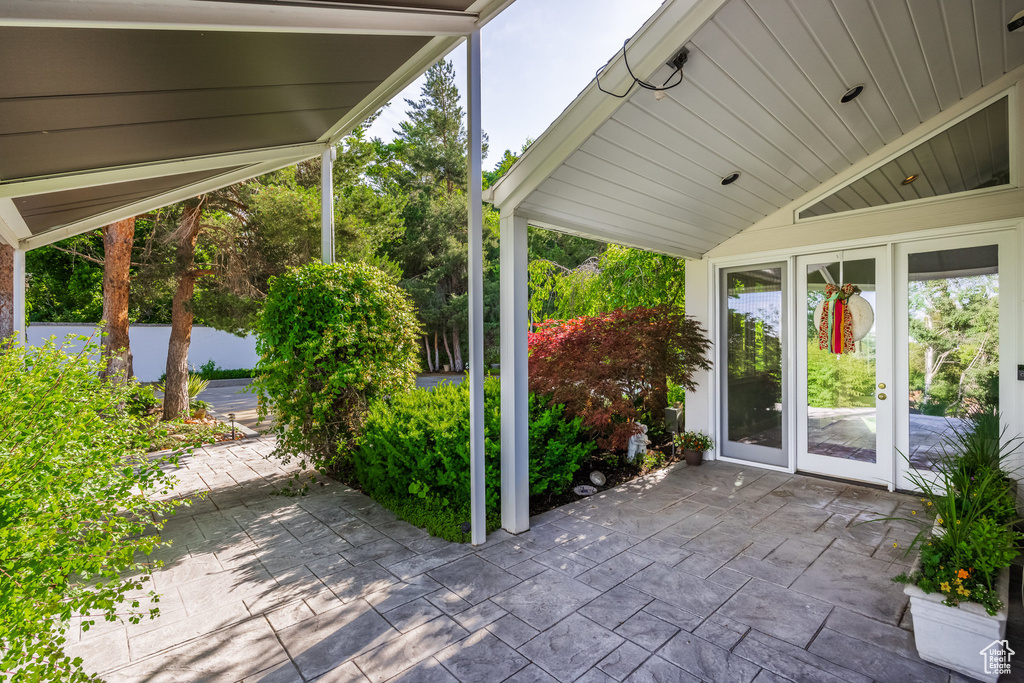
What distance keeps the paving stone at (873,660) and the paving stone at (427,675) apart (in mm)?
1679

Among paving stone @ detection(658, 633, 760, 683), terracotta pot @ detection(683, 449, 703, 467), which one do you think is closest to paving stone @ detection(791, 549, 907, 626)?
paving stone @ detection(658, 633, 760, 683)

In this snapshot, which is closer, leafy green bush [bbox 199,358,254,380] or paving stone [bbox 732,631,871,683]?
paving stone [bbox 732,631,871,683]

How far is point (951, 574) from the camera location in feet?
6.98

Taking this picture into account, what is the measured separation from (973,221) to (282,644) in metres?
5.67

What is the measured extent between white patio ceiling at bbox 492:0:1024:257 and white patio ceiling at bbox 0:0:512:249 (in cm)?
103

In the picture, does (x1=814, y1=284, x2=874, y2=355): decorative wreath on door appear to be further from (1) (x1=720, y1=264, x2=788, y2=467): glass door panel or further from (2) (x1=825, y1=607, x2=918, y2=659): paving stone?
(2) (x1=825, y1=607, x2=918, y2=659): paving stone

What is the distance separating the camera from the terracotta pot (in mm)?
5316

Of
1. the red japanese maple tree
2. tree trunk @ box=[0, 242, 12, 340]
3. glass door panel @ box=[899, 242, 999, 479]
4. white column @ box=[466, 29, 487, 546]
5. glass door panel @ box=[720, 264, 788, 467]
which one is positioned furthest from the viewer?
tree trunk @ box=[0, 242, 12, 340]

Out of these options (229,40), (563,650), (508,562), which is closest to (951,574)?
(563,650)

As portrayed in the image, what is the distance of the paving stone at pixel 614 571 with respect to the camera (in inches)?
111

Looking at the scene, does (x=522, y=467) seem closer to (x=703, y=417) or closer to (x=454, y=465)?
(x=454, y=465)

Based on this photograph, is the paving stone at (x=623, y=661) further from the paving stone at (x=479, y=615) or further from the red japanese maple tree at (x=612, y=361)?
the red japanese maple tree at (x=612, y=361)

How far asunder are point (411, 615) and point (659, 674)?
125cm

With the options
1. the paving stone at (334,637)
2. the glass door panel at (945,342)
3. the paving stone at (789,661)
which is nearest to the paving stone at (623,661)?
the paving stone at (789,661)
